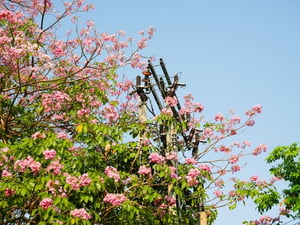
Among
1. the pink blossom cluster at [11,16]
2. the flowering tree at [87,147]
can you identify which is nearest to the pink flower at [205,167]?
the flowering tree at [87,147]

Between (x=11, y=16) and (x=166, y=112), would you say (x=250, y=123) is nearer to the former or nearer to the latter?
(x=166, y=112)

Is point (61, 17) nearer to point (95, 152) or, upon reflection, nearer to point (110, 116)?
point (110, 116)

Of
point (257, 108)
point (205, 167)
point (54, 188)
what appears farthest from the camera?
point (257, 108)

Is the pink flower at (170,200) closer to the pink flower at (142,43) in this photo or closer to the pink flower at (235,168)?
the pink flower at (235,168)

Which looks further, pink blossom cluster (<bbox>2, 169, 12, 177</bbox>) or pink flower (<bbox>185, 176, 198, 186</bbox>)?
pink flower (<bbox>185, 176, 198, 186</bbox>)

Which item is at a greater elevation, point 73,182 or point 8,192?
point 8,192

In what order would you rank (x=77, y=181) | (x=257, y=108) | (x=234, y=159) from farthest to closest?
(x=257, y=108)
(x=234, y=159)
(x=77, y=181)

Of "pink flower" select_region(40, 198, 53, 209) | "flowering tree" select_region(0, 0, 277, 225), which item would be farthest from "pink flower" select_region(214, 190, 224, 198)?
"pink flower" select_region(40, 198, 53, 209)

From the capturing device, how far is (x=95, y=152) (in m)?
6.32

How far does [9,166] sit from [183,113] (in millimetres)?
3160

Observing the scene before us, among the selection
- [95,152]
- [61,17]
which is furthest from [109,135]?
[61,17]

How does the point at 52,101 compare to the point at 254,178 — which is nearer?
the point at 52,101

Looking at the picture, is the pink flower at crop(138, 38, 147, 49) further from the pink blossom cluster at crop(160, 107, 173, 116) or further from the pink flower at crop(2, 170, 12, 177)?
the pink flower at crop(2, 170, 12, 177)

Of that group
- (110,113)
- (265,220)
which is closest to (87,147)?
(110,113)
